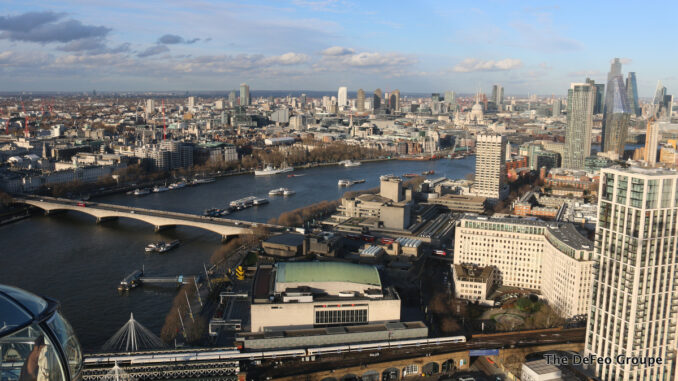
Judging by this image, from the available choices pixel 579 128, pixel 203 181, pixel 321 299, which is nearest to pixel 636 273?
pixel 321 299

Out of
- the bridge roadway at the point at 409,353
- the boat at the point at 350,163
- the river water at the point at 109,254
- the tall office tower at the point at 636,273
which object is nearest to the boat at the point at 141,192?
the river water at the point at 109,254

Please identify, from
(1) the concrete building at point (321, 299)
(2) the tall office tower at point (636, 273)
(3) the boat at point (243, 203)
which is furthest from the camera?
(3) the boat at point (243, 203)

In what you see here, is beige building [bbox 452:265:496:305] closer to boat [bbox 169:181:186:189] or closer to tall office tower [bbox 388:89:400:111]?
boat [bbox 169:181:186:189]

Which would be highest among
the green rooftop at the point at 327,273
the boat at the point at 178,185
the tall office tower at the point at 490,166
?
the tall office tower at the point at 490,166

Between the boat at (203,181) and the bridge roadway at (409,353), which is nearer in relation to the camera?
the bridge roadway at (409,353)

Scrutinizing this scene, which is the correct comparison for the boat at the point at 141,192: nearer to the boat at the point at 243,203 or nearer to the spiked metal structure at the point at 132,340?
the boat at the point at 243,203

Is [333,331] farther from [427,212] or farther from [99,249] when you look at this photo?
[427,212]

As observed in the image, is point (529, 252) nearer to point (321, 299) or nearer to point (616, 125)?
point (321, 299)

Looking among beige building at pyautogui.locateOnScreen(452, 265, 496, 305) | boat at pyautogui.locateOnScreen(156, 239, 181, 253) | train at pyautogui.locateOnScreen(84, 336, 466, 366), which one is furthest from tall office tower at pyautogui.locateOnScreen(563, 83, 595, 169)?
train at pyautogui.locateOnScreen(84, 336, 466, 366)
